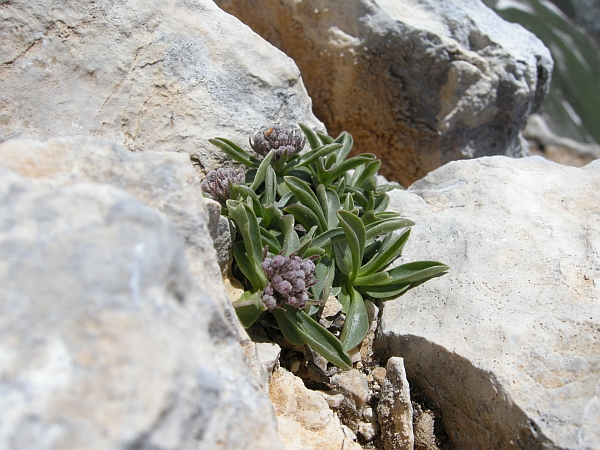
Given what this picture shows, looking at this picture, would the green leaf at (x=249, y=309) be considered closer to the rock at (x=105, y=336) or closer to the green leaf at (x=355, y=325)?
the green leaf at (x=355, y=325)

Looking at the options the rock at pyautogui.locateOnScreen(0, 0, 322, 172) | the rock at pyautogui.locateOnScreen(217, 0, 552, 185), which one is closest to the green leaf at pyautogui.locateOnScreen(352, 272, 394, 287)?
the rock at pyautogui.locateOnScreen(0, 0, 322, 172)

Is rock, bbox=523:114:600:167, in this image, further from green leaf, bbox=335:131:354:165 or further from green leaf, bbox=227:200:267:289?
green leaf, bbox=227:200:267:289

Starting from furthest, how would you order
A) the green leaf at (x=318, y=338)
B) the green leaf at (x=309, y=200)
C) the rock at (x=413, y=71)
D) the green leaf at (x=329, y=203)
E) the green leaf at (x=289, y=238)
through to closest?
the rock at (x=413, y=71) < the green leaf at (x=329, y=203) < the green leaf at (x=309, y=200) < the green leaf at (x=289, y=238) < the green leaf at (x=318, y=338)

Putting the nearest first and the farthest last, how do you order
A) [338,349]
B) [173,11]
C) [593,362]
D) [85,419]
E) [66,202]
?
[85,419], [66,202], [593,362], [338,349], [173,11]

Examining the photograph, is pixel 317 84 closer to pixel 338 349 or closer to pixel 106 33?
pixel 106 33

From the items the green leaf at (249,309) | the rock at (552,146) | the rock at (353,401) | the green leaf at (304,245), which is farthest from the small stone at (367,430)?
the rock at (552,146)

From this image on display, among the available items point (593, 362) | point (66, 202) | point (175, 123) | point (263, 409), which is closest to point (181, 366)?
point (263, 409)
